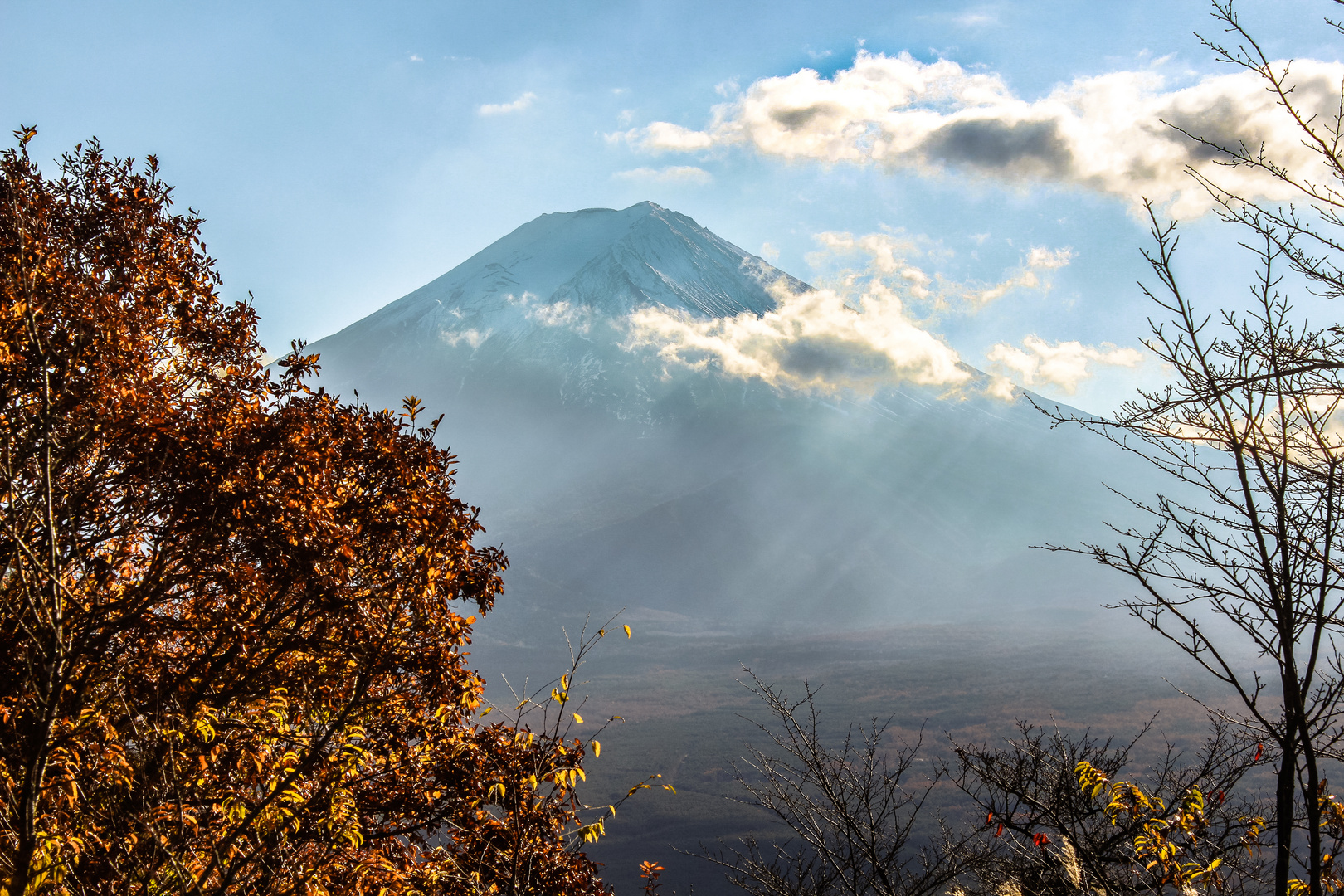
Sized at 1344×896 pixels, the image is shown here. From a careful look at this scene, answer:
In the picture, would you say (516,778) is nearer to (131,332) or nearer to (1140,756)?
(131,332)

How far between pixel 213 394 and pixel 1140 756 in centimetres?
7941

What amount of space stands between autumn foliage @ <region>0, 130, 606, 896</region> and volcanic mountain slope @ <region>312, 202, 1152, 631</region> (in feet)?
360

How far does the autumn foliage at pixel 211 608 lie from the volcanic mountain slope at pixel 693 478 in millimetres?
109699

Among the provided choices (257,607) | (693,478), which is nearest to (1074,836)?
(257,607)

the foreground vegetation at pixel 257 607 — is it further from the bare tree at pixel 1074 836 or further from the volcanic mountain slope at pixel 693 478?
the volcanic mountain slope at pixel 693 478

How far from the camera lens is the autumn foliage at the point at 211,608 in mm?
3791

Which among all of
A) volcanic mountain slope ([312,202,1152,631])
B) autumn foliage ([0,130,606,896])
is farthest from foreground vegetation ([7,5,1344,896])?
volcanic mountain slope ([312,202,1152,631])

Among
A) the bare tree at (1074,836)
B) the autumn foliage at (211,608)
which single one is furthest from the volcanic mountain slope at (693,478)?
the autumn foliage at (211,608)

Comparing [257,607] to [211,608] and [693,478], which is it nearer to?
[211,608]

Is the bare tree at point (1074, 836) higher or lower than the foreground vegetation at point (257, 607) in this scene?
lower

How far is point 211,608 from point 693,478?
513ft

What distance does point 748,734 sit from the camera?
6656 cm

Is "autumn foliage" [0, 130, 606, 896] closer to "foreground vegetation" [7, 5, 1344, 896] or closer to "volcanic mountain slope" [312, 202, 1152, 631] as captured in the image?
"foreground vegetation" [7, 5, 1344, 896]

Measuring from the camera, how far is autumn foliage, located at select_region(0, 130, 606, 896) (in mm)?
3791
